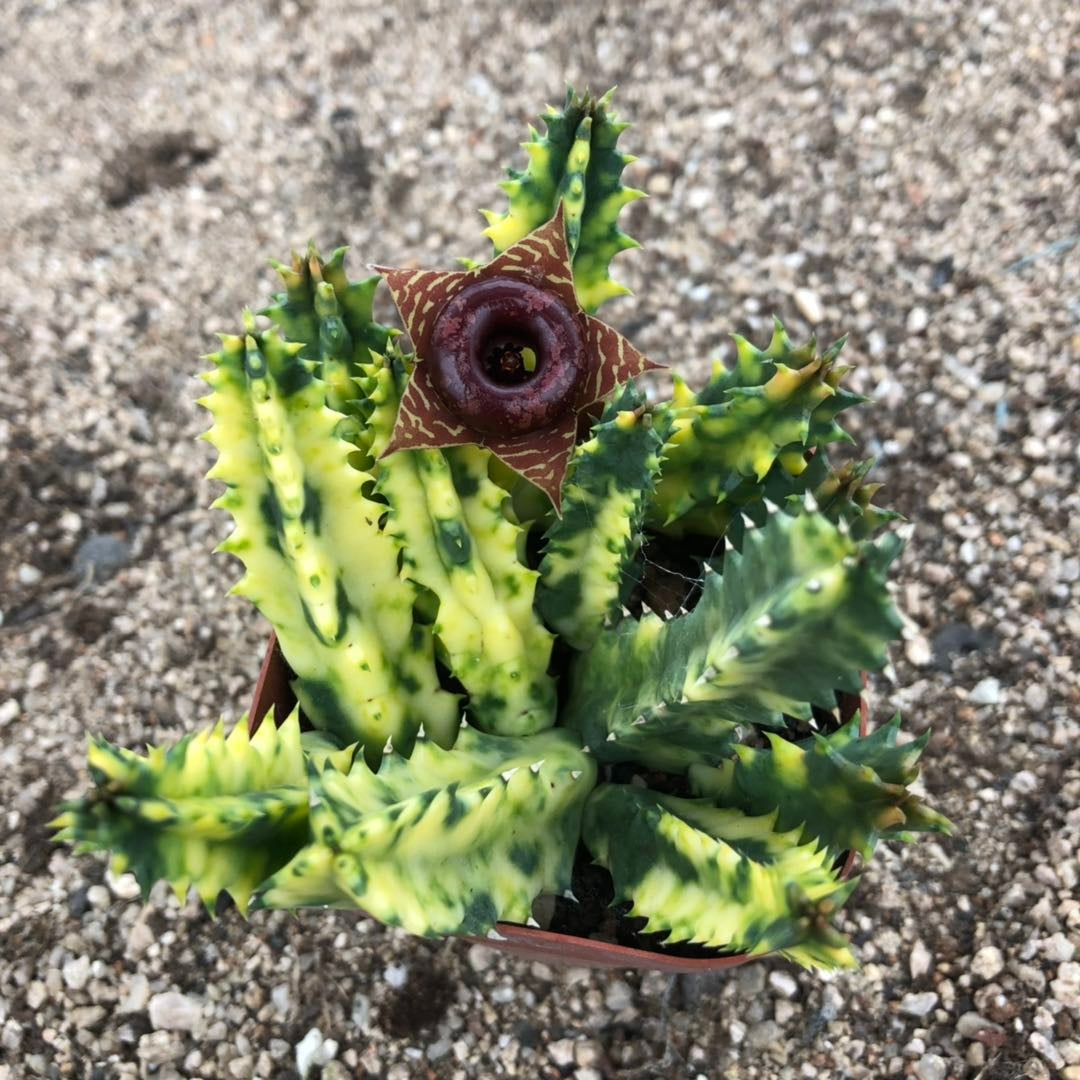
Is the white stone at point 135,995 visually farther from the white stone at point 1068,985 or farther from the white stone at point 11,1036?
the white stone at point 1068,985

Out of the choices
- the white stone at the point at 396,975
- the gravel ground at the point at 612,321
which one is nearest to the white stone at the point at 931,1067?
the gravel ground at the point at 612,321

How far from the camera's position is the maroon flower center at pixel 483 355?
0.95 metres

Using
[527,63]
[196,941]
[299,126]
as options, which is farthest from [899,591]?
[299,126]

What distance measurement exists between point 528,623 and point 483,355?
0.30 metres

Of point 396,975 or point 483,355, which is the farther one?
point 396,975

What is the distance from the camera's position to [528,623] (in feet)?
3.74

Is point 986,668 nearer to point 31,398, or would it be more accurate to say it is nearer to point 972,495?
point 972,495

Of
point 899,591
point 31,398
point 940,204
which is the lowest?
point 899,591

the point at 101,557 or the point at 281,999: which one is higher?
the point at 101,557

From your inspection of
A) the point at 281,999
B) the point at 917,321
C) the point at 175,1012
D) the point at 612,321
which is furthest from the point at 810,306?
the point at 175,1012

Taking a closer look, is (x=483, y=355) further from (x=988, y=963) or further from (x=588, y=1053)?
(x=988, y=963)

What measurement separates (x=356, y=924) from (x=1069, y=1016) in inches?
38.0

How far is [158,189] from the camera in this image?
2152mm

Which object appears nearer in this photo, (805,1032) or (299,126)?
(805,1032)
